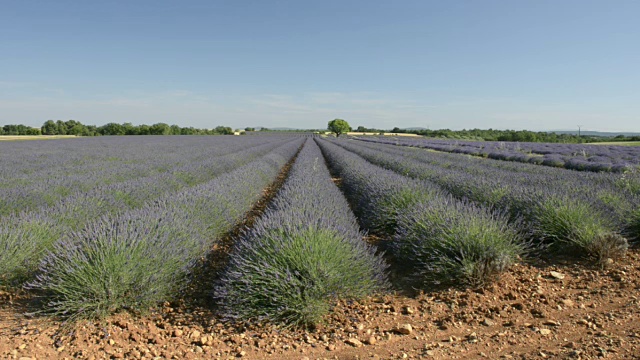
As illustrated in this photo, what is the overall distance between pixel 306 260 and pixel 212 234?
82.9 inches

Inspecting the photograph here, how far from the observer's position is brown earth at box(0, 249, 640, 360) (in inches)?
89.4

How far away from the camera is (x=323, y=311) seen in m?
2.60

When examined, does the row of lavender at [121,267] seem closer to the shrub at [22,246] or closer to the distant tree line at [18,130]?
the shrub at [22,246]

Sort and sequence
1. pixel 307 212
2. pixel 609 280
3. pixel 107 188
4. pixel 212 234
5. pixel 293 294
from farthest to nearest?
1. pixel 107 188
2. pixel 212 234
3. pixel 307 212
4. pixel 609 280
5. pixel 293 294

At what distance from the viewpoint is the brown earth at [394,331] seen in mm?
2271

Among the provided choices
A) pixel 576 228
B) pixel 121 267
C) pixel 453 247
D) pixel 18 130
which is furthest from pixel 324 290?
pixel 18 130

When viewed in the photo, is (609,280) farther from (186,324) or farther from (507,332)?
(186,324)

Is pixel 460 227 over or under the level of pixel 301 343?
over

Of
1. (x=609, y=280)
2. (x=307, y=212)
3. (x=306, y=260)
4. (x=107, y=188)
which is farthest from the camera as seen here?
(x=107, y=188)

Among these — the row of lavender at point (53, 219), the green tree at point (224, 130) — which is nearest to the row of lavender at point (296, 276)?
the row of lavender at point (53, 219)

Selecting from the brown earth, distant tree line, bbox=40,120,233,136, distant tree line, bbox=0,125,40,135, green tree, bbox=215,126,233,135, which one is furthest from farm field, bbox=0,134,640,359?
green tree, bbox=215,126,233,135

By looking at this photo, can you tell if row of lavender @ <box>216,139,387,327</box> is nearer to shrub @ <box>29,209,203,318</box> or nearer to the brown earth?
the brown earth

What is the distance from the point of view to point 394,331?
8.38 ft

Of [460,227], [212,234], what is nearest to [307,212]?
[212,234]
